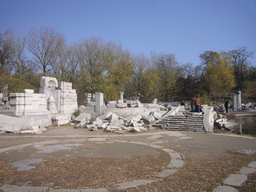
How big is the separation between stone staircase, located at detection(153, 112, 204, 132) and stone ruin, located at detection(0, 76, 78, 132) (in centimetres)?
689

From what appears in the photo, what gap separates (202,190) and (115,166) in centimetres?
217

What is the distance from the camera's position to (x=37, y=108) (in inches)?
510

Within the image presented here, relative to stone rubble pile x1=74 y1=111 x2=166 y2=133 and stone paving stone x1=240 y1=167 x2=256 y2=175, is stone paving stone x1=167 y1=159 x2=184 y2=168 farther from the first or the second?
stone rubble pile x1=74 y1=111 x2=166 y2=133

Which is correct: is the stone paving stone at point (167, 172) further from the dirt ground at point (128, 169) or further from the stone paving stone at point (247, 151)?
the stone paving stone at point (247, 151)

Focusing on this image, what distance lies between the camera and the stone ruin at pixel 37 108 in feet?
37.5

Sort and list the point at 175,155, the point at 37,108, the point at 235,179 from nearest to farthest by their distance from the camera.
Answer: the point at 235,179, the point at 175,155, the point at 37,108

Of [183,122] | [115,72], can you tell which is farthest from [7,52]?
[183,122]

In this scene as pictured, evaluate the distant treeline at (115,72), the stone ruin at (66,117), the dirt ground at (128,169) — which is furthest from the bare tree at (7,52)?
the dirt ground at (128,169)

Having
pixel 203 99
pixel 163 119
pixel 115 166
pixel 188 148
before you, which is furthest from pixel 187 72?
pixel 115 166

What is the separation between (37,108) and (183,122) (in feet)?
30.7

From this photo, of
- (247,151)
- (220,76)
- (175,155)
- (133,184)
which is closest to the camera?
(133,184)

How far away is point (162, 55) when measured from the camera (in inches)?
1670

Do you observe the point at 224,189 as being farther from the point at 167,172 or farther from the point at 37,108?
the point at 37,108

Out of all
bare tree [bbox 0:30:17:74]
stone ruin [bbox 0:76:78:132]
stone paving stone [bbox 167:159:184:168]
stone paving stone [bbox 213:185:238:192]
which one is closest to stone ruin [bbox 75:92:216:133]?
stone ruin [bbox 0:76:78:132]
